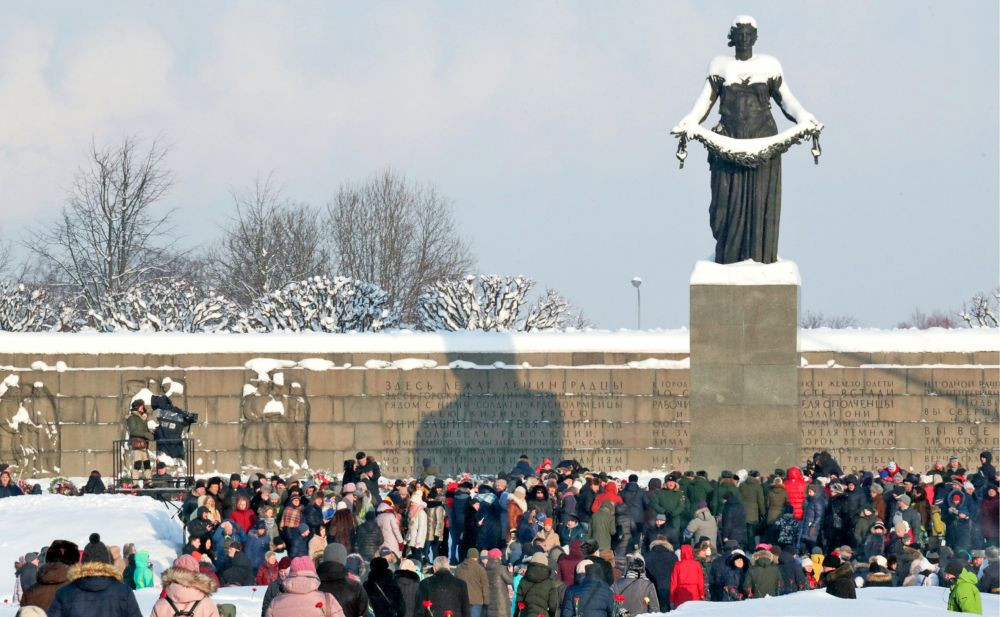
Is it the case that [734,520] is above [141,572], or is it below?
above

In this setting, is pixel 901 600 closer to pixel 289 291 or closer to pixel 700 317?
pixel 700 317

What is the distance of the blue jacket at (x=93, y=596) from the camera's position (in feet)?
31.9

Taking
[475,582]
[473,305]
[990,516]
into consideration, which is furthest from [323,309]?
[475,582]

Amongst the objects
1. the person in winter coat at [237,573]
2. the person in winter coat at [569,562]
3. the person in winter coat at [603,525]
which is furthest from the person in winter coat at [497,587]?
the person in winter coat at [603,525]

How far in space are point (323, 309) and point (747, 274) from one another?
1953 centimetres

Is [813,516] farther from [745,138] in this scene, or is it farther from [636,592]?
[745,138]

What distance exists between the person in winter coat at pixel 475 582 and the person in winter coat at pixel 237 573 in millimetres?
2808

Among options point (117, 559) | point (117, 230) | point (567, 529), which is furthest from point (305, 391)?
point (117, 230)

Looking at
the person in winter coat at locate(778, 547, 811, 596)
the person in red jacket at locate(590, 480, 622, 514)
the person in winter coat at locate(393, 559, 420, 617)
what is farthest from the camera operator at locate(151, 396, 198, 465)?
the person in winter coat at locate(393, 559, 420, 617)

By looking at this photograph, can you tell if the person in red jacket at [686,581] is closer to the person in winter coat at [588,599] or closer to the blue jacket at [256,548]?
the person in winter coat at [588,599]

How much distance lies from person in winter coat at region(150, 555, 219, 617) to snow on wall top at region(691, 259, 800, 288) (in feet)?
44.4

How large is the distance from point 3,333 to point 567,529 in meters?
13.5

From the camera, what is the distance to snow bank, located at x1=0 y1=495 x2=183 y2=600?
63.9ft

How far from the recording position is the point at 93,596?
9758mm
